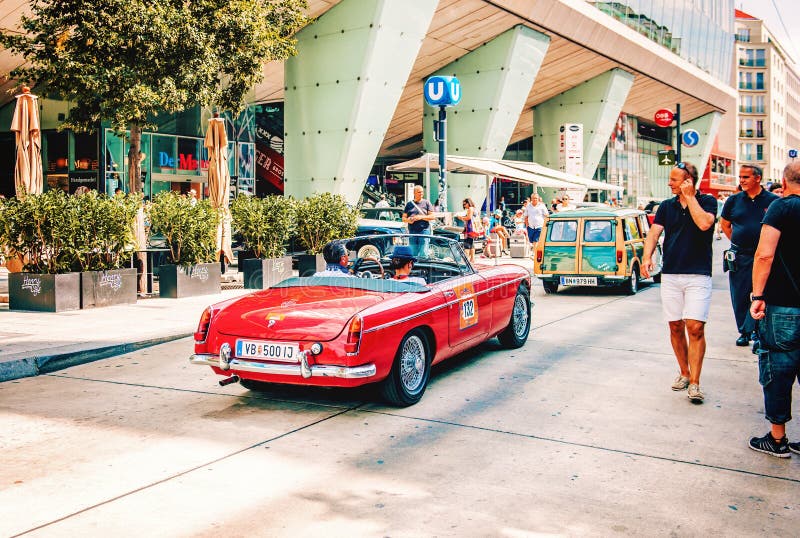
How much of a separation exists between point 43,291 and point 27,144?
3306mm

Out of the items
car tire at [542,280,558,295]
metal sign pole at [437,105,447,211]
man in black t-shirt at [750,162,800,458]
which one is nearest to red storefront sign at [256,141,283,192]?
metal sign pole at [437,105,447,211]

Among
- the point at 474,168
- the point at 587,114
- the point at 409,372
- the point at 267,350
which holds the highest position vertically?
the point at 587,114

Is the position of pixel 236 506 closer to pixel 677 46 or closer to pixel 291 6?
pixel 291 6

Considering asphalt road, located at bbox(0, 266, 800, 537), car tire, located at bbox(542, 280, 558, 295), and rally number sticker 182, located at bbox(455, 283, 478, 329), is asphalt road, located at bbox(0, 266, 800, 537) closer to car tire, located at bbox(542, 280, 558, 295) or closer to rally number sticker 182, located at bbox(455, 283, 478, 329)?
rally number sticker 182, located at bbox(455, 283, 478, 329)

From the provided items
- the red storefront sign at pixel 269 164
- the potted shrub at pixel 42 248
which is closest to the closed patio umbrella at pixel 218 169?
the potted shrub at pixel 42 248

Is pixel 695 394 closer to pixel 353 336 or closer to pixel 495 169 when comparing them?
pixel 353 336

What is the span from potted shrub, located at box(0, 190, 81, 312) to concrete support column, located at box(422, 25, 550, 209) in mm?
20365

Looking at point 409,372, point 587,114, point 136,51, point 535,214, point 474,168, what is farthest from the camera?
point 587,114

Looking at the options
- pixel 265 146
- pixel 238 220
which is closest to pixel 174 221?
pixel 238 220

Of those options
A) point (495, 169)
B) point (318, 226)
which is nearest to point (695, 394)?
point (318, 226)

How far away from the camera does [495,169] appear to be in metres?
23.8

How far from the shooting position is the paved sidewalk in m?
7.47

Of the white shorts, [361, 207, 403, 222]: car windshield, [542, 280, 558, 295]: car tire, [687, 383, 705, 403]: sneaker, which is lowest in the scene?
[687, 383, 705, 403]: sneaker

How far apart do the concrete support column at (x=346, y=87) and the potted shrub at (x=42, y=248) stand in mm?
12262
